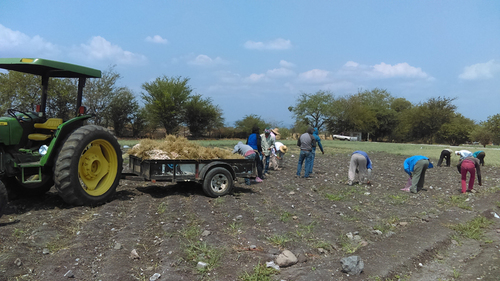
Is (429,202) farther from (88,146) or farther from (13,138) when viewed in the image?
(13,138)

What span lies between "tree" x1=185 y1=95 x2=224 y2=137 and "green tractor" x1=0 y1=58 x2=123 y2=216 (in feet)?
116

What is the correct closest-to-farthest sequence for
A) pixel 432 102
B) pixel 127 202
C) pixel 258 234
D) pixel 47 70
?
pixel 258 234, pixel 47 70, pixel 127 202, pixel 432 102

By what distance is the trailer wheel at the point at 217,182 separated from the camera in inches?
316

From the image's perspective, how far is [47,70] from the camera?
22.1 ft

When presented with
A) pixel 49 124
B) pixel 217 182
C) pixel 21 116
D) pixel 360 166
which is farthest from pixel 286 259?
pixel 360 166

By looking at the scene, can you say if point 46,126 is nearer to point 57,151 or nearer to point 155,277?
point 57,151

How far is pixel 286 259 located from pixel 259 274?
0.55 meters

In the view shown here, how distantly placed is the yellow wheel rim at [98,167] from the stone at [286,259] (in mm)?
3995

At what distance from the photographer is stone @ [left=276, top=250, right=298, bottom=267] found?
4.46 metres

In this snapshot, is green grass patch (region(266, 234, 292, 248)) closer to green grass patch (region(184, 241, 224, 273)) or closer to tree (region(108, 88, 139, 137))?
green grass patch (region(184, 241, 224, 273))

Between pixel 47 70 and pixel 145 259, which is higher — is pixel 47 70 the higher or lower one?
the higher one

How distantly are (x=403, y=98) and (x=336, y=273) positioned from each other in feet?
281

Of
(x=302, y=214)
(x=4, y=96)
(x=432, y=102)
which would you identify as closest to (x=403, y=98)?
(x=432, y=102)

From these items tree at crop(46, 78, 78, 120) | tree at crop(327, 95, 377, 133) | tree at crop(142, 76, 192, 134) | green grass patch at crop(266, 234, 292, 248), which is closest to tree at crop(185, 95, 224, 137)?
tree at crop(142, 76, 192, 134)
